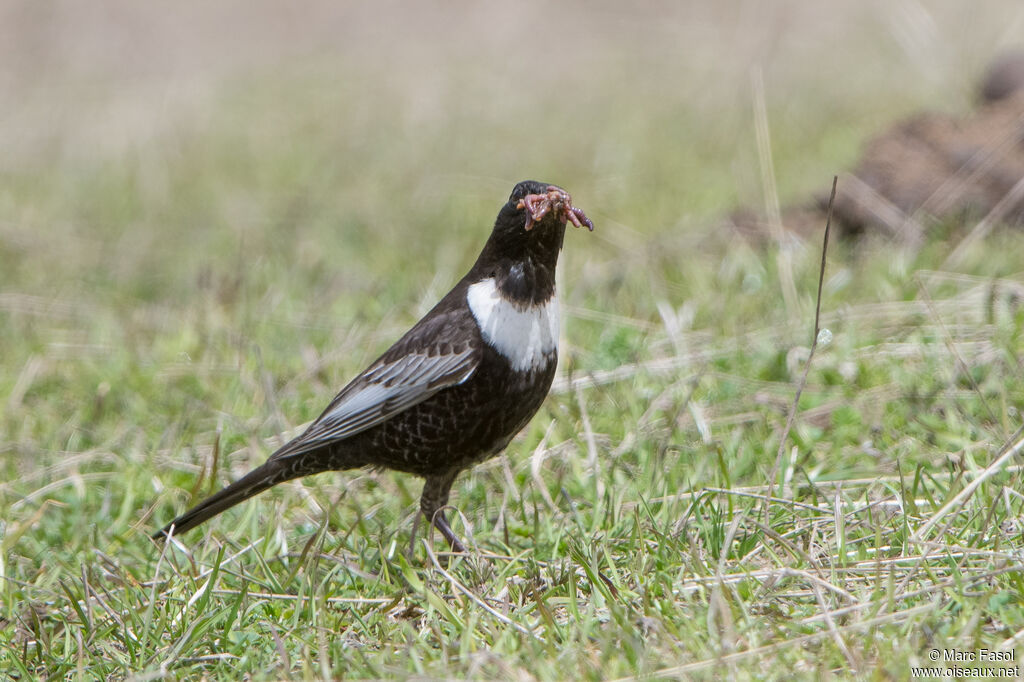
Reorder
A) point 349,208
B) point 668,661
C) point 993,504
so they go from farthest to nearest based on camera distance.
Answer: point 349,208 → point 993,504 → point 668,661

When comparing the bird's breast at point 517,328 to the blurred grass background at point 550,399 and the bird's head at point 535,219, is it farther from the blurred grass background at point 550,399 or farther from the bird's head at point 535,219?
the blurred grass background at point 550,399

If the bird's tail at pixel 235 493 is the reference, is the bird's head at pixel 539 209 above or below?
above

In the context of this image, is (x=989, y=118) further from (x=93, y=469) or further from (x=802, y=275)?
(x=93, y=469)

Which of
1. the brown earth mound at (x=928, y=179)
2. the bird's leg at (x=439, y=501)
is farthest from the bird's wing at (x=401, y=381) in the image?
the brown earth mound at (x=928, y=179)

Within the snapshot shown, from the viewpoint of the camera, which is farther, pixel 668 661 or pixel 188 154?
pixel 188 154

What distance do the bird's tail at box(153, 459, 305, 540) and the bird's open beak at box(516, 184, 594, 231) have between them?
3.64ft

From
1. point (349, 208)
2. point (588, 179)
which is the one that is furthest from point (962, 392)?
point (349, 208)

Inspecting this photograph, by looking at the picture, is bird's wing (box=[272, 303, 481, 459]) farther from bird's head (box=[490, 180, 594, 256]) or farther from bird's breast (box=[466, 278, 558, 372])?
bird's head (box=[490, 180, 594, 256])

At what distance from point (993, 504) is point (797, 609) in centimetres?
61

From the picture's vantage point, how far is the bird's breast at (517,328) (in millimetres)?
3229

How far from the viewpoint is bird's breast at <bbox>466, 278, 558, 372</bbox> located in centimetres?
323

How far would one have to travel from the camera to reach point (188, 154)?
9.20m

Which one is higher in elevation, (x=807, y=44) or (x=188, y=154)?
(x=807, y=44)

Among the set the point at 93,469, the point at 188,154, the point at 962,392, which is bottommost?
the point at 93,469
